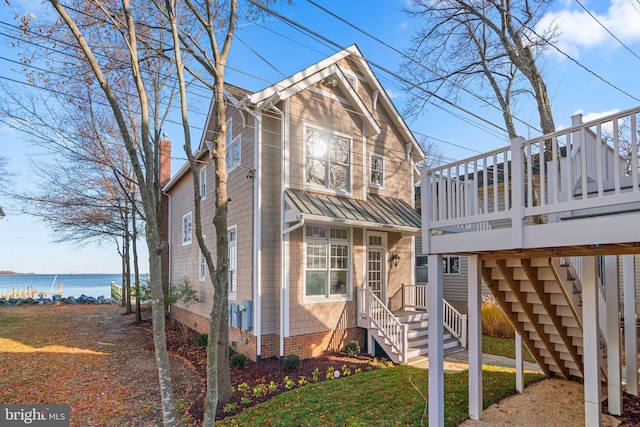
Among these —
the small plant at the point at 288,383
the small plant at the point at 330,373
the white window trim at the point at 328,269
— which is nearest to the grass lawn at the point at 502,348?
the white window trim at the point at 328,269

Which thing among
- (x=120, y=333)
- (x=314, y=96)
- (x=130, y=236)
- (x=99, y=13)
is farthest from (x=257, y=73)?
(x=130, y=236)

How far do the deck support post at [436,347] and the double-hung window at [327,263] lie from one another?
4705 mm

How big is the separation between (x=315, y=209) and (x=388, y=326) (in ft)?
11.5

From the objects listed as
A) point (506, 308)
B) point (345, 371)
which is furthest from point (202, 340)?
point (506, 308)

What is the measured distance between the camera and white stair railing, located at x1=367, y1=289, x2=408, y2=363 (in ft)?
28.5

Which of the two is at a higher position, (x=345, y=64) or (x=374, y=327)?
(x=345, y=64)

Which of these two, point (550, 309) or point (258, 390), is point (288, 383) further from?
point (550, 309)

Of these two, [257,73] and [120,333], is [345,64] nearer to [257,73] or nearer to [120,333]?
[257,73]

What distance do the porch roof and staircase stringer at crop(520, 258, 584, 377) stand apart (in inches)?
173

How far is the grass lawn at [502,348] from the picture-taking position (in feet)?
30.4

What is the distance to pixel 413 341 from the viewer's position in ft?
31.3

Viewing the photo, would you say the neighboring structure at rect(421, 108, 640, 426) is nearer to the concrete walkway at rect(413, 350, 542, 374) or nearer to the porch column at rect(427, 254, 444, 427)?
the porch column at rect(427, 254, 444, 427)

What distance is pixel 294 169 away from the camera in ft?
30.6

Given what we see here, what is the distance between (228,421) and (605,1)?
40.5ft
